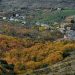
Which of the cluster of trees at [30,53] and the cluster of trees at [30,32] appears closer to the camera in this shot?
the cluster of trees at [30,53]

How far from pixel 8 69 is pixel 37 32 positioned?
273 feet

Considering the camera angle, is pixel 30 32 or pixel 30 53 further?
pixel 30 32

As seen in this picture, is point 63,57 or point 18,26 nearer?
point 63,57

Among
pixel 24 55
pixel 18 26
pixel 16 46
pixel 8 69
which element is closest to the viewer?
pixel 8 69

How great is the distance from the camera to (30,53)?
11238 centimetres

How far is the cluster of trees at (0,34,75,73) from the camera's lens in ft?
319

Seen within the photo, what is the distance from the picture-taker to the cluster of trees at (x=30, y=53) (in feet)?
319

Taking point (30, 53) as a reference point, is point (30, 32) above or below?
below

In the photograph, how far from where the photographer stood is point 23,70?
91625 millimetres

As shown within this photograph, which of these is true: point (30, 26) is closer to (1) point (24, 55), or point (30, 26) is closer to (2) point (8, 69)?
(1) point (24, 55)

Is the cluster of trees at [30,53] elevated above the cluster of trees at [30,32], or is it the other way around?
the cluster of trees at [30,53]

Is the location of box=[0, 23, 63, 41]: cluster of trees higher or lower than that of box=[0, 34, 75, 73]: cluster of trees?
lower

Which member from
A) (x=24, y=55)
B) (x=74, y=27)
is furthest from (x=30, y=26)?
(x=24, y=55)

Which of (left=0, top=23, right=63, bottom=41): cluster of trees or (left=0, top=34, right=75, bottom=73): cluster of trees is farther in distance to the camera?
(left=0, top=23, right=63, bottom=41): cluster of trees
